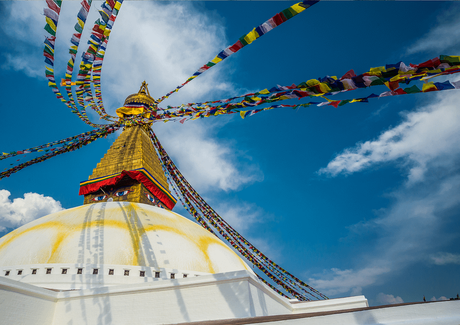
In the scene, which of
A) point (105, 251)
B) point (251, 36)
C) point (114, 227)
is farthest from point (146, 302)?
point (251, 36)

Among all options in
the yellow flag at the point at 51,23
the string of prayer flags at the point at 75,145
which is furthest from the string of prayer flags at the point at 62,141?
the yellow flag at the point at 51,23

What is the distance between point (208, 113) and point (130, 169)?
7.73 metres

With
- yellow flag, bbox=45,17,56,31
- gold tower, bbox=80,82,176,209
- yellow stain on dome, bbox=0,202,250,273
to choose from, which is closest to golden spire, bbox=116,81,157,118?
gold tower, bbox=80,82,176,209

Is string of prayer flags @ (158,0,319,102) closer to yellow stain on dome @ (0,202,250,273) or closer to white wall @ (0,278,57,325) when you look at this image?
yellow stain on dome @ (0,202,250,273)

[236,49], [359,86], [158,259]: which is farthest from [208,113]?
[158,259]

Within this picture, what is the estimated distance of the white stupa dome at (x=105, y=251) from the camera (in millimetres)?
6234

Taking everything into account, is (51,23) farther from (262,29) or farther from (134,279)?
(134,279)

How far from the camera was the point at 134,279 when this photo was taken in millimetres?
6223

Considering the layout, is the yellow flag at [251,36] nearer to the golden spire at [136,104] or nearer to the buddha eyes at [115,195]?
the buddha eyes at [115,195]

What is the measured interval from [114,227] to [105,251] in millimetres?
808

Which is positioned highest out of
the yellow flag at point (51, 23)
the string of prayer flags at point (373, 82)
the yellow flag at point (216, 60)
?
the yellow flag at point (51, 23)

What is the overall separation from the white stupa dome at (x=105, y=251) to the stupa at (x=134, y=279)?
2 cm

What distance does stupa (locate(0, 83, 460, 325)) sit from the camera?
4.88 metres

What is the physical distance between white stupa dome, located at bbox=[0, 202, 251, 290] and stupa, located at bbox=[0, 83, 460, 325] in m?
0.02
